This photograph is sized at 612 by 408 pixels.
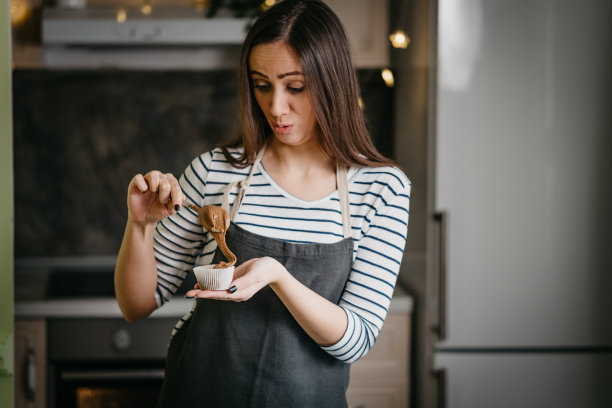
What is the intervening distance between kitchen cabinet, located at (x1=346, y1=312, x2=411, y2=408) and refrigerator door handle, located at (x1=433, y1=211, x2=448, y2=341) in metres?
0.17

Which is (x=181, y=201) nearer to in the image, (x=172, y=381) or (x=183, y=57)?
(x=172, y=381)

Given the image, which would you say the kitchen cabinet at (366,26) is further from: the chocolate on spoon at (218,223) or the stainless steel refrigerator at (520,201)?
the chocolate on spoon at (218,223)

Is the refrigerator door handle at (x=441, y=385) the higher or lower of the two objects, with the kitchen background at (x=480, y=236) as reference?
lower

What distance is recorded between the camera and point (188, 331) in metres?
1.01

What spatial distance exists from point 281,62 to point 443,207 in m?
0.92

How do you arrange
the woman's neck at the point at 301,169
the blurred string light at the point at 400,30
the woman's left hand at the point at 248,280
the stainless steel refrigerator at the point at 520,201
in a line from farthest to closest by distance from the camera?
the blurred string light at the point at 400,30 → the stainless steel refrigerator at the point at 520,201 → the woman's neck at the point at 301,169 → the woman's left hand at the point at 248,280

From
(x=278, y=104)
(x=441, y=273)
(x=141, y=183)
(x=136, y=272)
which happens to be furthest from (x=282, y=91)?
(x=441, y=273)

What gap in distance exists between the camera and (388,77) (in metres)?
2.18

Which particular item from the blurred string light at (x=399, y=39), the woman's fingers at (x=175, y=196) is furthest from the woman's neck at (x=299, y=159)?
the blurred string light at (x=399, y=39)

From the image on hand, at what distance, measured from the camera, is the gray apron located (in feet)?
3.15

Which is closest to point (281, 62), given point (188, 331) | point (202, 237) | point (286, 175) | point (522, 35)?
point (286, 175)

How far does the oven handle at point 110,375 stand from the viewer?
1779mm

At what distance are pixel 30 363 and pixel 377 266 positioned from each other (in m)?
1.26

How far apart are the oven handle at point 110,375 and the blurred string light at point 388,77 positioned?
50.9 inches
